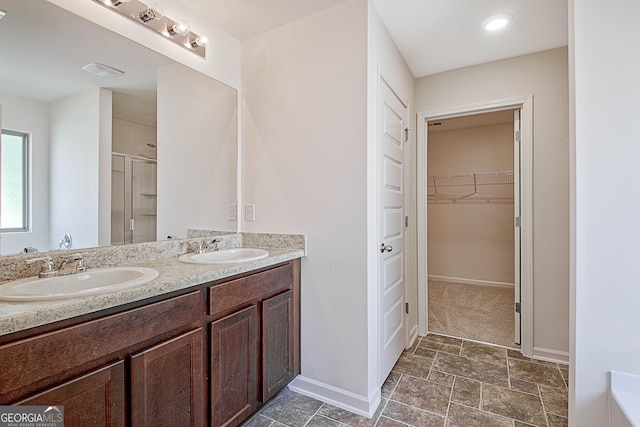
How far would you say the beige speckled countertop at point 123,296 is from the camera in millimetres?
798

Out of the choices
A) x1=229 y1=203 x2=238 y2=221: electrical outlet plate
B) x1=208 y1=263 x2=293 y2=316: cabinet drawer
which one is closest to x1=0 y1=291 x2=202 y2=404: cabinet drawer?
A: x1=208 y1=263 x2=293 y2=316: cabinet drawer

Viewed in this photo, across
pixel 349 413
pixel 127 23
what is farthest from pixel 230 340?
pixel 127 23

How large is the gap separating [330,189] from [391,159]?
61cm

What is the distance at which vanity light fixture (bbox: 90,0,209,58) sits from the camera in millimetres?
1488

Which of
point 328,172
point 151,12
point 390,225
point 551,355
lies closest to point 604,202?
point 390,225

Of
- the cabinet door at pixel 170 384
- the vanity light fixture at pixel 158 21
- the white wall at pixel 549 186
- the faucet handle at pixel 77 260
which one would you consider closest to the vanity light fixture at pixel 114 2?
the vanity light fixture at pixel 158 21

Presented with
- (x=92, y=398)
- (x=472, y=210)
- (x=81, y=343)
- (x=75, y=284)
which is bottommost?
(x=92, y=398)

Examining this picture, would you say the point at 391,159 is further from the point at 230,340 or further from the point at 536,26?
the point at 230,340

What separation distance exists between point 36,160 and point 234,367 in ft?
4.29

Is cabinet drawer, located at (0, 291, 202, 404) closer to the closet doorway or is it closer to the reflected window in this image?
the reflected window

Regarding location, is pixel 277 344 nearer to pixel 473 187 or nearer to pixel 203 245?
pixel 203 245

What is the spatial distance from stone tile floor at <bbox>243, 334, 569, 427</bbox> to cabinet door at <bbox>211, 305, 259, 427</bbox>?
247 mm

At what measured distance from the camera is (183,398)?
1.21m

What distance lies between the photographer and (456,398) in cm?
182
